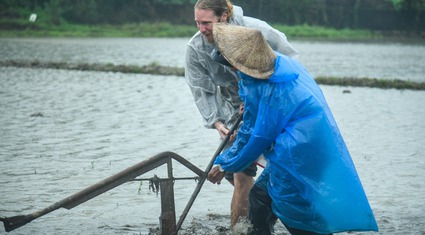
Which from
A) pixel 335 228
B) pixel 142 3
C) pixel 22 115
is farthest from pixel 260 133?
pixel 142 3

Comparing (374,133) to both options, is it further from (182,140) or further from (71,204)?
(71,204)

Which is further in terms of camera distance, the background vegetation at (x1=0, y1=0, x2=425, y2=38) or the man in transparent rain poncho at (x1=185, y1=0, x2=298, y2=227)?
the background vegetation at (x1=0, y1=0, x2=425, y2=38)

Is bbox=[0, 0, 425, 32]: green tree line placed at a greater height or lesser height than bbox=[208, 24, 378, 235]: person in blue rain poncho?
lesser

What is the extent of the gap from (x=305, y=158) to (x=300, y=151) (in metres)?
0.04

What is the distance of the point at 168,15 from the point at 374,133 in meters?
45.2

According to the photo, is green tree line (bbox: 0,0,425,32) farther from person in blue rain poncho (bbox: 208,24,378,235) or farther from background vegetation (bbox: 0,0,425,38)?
person in blue rain poncho (bbox: 208,24,378,235)

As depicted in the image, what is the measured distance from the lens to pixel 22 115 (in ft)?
37.4

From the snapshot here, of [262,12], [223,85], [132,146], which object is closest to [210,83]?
[223,85]

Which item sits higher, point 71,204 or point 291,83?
point 291,83

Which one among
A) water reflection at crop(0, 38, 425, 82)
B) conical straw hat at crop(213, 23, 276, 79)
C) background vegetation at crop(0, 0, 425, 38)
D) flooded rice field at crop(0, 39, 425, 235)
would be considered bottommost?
background vegetation at crop(0, 0, 425, 38)

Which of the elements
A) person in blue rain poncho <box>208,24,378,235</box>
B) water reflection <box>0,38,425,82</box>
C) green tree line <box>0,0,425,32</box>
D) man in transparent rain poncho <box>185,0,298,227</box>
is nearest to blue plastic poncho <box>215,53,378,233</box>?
person in blue rain poncho <box>208,24,378,235</box>

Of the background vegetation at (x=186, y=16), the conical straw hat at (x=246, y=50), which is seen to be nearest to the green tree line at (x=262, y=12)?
the background vegetation at (x=186, y=16)

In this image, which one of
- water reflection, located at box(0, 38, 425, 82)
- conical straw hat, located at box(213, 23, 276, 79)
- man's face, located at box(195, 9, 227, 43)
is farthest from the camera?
water reflection, located at box(0, 38, 425, 82)

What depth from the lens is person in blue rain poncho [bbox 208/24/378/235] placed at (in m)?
3.80
